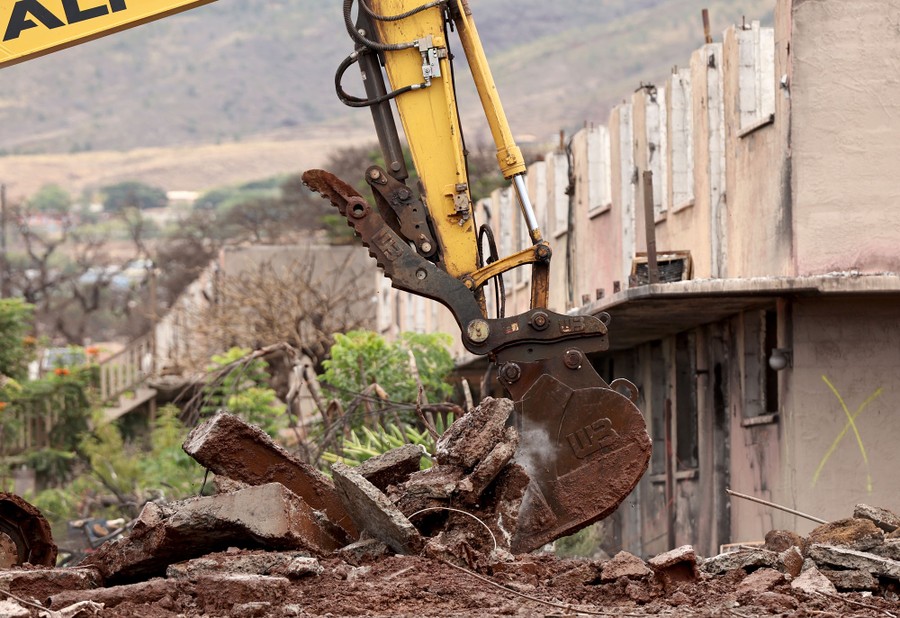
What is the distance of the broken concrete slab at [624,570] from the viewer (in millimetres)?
10495

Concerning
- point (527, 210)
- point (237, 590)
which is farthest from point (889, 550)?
point (237, 590)

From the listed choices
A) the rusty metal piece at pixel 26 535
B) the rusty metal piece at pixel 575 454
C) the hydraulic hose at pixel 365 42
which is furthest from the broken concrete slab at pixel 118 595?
the hydraulic hose at pixel 365 42

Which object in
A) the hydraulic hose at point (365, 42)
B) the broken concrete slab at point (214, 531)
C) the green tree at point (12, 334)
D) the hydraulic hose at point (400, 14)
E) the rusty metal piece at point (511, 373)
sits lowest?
the broken concrete slab at point (214, 531)

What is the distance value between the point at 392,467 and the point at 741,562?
2.66 m

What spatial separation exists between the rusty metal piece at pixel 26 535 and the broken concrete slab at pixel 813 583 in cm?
501

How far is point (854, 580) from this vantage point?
34.3ft

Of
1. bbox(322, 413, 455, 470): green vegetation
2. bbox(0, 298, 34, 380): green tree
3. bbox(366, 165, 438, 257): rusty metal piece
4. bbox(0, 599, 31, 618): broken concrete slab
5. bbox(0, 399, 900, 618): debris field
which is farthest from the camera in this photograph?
bbox(0, 298, 34, 380): green tree

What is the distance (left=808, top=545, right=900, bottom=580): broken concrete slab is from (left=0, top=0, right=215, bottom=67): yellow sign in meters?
5.69

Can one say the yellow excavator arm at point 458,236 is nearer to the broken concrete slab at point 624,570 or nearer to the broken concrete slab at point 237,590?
the broken concrete slab at point 624,570

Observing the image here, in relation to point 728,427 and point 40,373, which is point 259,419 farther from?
point 40,373

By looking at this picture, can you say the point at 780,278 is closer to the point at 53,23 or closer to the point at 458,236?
the point at 458,236

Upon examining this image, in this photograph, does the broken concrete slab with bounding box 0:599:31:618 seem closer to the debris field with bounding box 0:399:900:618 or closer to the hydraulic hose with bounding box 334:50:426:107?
the debris field with bounding box 0:399:900:618

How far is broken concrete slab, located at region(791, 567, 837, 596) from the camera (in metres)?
10.1

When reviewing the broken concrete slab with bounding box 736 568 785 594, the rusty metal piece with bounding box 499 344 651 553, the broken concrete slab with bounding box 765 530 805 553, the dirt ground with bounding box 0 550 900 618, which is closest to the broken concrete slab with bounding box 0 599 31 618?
the dirt ground with bounding box 0 550 900 618
